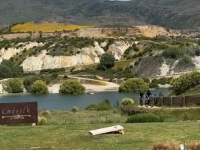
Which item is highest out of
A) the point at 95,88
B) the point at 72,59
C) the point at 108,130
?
the point at 72,59

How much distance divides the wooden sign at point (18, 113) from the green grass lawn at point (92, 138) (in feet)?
8.24

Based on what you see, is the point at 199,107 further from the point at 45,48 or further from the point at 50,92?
the point at 45,48

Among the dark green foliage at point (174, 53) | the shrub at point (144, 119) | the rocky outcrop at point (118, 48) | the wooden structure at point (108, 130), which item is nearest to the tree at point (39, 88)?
the dark green foliage at point (174, 53)

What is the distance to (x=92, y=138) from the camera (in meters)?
19.5

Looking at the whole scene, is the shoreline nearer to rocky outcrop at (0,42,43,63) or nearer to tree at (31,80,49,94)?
tree at (31,80,49,94)

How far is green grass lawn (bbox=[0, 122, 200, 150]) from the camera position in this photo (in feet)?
58.9

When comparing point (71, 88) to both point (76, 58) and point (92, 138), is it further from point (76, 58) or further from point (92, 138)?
point (92, 138)

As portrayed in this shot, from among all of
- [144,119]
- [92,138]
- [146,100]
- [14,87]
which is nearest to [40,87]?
[14,87]

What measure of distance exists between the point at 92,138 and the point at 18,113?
7.64m

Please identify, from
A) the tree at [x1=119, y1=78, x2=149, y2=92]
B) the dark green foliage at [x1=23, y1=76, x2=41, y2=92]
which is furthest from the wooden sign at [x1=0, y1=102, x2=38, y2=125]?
the dark green foliage at [x1=23, y1=76, x2=41, y2=92]

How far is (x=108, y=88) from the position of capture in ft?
381

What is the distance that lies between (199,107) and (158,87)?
80.8m

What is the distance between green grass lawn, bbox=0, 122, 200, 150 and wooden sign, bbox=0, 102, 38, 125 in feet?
8.24

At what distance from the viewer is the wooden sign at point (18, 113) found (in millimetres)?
25922
